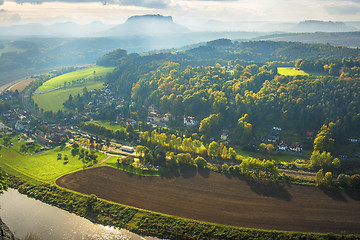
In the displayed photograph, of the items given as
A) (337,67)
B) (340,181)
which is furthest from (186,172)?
(337,67)

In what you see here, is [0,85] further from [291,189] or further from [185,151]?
[291,189]

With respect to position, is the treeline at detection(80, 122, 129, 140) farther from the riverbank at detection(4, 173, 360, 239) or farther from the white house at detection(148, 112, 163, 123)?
the riverbank at detection(4, 173, 360, 239)

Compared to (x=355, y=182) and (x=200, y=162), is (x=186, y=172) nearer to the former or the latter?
(x=200, y=162)

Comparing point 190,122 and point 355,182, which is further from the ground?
point 190,122

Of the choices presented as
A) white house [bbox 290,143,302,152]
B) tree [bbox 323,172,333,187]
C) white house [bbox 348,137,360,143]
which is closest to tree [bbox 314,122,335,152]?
white house [bbox 290,143,302,152]

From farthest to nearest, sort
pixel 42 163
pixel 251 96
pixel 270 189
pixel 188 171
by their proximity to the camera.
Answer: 1. pixel 251 96
2. pixel 42 163
3. pixel 188 171
4. pixel 270 189

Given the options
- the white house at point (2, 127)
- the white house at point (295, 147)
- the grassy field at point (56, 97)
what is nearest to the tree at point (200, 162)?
the white house at point (295, 147)

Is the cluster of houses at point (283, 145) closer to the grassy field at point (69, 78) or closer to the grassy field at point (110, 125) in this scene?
the grassy field at point (110, 125)
